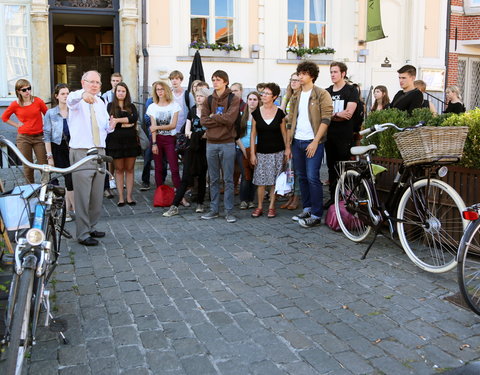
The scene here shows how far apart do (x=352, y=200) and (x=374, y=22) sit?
9774 millimetres

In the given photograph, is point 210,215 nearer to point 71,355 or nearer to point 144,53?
point 71,355

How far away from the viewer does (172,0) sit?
13211mm

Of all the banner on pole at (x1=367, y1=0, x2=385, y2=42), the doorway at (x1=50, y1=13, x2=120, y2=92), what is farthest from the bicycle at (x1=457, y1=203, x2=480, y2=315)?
the doorway at (x1=50, y1=13, x2=120, y2=92)

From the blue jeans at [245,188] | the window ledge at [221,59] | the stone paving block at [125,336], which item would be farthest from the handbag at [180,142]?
the window ledge at [221,59]

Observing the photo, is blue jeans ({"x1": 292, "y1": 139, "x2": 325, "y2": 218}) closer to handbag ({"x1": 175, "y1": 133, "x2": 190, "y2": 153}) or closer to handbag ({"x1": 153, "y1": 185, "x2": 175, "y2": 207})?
handbag ({"x1": 175, "y1": 133, "x2": 190, "y2": 153})

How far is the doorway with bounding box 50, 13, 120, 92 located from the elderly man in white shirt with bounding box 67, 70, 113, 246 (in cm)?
861

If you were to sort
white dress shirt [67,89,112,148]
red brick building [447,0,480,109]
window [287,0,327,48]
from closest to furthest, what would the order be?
1. white dress shirt [67,89,112,148]
2. window [287,0,327,48]
3. red brick building [447,0,480,109]

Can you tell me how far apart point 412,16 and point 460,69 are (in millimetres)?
3487

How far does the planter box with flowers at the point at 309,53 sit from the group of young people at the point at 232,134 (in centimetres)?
604

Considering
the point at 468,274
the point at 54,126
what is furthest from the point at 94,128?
the point at 468,274

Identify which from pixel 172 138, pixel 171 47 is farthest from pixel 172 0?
pixel 172 138

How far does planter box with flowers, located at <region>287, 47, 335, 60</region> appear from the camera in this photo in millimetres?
14555

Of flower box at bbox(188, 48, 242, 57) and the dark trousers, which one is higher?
flower box at bbox(188, 48, 242, 57)

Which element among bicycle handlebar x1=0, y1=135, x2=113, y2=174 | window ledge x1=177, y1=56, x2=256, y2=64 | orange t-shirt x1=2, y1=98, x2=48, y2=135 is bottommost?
bicycle handlebar x1=0, y1=135, x2=113, y2=174
